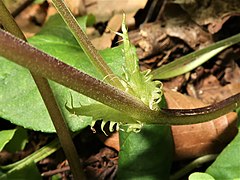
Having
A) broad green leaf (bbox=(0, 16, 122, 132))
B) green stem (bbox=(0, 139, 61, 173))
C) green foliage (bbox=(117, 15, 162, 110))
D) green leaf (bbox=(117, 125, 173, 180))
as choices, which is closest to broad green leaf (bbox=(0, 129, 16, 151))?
broad green leaf (bbox=(0, 16, 122, 132))

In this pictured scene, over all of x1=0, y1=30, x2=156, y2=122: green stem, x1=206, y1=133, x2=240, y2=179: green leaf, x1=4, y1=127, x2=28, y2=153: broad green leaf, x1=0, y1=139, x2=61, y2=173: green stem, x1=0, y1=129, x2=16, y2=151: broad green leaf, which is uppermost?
x1=0, y1=30, x2=156, y2=122: green stem

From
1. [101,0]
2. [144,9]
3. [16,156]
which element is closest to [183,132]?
[16,156]

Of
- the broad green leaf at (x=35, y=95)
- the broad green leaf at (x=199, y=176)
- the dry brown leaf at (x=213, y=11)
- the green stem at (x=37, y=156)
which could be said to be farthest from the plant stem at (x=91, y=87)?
the dry brown leaf at (x=213, y=11)

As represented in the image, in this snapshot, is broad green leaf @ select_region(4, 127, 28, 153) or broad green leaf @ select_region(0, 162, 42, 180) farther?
broad green leaf @ select_region(4, 127, 28, 153)

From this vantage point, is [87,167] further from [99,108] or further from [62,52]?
[99,108]

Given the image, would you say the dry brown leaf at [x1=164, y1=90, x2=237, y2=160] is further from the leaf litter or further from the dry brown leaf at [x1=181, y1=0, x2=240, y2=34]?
the dry brown leaf at [x1=181, y1=0, x2=240, y2=34]
